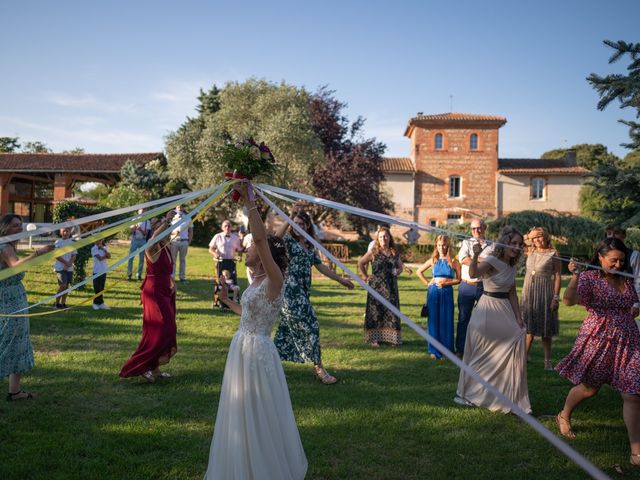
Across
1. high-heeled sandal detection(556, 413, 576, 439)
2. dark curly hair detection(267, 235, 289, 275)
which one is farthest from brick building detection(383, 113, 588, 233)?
dark curly hair detection(267, 235, 289, 275)

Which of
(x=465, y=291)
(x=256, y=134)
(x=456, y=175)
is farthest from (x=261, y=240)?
(x=456, y=175)

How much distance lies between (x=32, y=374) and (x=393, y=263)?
18.4 feet

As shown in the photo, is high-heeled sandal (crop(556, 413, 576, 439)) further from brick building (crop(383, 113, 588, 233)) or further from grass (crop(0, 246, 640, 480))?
brick building (crop(383, 113, 588, 233))

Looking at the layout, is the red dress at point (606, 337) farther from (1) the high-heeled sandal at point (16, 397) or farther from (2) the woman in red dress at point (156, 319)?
(1) the high-heeled sandal at point (16, 397)

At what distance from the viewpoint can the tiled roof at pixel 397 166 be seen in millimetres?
42594

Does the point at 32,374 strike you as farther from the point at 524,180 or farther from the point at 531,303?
the point at 524,180

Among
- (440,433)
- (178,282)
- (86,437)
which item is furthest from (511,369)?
(178,282)

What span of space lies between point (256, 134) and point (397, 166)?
1679cm

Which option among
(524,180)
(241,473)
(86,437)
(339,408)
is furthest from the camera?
(524,180)

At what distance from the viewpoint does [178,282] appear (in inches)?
601

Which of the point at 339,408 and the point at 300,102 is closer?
the point at 339,408

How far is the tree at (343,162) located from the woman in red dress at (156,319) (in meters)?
26.7

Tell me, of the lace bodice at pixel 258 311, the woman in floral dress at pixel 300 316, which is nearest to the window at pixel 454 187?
the woman in floral dress at pixel 300 316

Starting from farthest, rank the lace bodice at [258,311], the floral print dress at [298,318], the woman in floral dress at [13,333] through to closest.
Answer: the floral print dress at [298,318] → the woman in floral dress at [13,333] → the lace bodice at [258,311]
